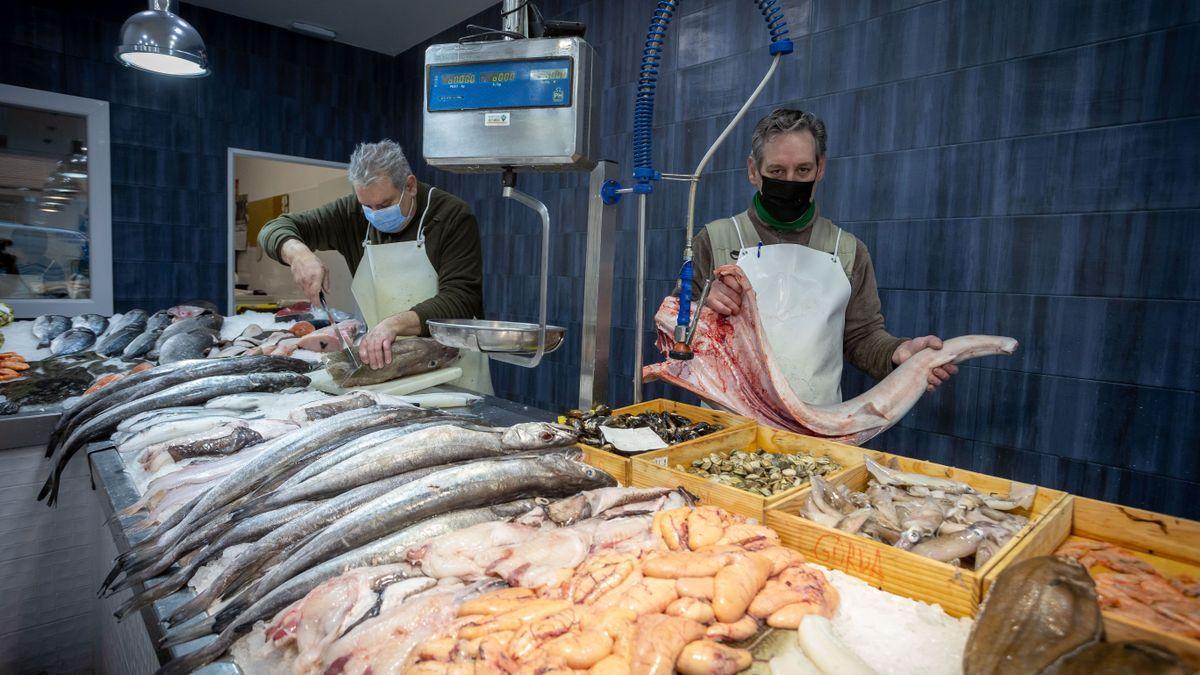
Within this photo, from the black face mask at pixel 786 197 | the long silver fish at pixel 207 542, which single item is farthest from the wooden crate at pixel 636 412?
the black face mask at pixel 786 197

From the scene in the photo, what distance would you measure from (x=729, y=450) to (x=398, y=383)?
1799mm

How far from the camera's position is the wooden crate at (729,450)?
1.58 metres

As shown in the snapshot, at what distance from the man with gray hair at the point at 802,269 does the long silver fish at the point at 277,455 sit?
178cm

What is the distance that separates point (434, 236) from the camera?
4020 millimetres

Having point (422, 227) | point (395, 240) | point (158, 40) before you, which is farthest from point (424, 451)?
Result: point (158, 40)

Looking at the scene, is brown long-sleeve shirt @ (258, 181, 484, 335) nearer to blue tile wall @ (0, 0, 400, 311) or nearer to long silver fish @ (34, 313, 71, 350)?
long silver fish @ (34, 313, 71, 350)

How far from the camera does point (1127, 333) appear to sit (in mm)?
3078

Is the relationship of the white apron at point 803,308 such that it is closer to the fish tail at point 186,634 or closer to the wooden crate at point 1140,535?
the wooden crate at point 1140,535

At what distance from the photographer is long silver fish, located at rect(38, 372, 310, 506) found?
2395 mm

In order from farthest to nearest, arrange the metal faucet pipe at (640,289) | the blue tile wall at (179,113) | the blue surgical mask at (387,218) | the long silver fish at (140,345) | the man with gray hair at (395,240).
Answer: the blue tile wall at (179,113)
the long silver fish at (140,345)
the blue surgical mask at (387,218)
the man with gray hair at (395,240)
the metal faucet pipe at (640,289)

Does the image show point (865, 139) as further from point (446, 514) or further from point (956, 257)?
point (446, 514)

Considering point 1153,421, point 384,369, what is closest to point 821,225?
point 1153,421

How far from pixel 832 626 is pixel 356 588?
930 millimetres

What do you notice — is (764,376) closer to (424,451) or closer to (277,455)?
(424,451)
